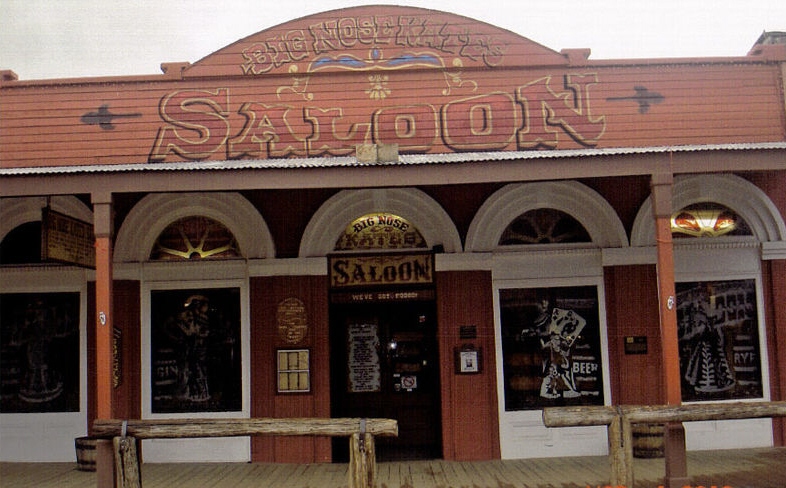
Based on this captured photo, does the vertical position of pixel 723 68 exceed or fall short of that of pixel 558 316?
it exceeds it

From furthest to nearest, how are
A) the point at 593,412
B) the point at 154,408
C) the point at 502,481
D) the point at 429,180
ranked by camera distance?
1. the point at 154,408
2. the point at 502,481
3. the point at 429,180
4. the point at 593,412

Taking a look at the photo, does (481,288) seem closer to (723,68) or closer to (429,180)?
(429,180)

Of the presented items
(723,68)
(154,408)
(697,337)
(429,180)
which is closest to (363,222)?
(429,180)

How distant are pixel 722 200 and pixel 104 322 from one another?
312 inches

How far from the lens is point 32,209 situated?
9.94 m

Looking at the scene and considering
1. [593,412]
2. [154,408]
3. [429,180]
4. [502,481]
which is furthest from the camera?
[154,408]

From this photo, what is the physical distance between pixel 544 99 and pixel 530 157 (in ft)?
9.10

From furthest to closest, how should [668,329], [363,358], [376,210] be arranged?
[363,358] < [376,210] < [668,329]

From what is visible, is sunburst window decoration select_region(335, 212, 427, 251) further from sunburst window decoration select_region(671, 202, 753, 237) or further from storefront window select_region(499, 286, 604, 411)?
sunburst window decoration select_region(671, 202, 753, 237)

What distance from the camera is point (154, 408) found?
9844 millimetres

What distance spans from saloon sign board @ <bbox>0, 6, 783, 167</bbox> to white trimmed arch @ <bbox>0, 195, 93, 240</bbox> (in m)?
0.54

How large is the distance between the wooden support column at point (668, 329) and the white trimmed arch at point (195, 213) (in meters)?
4.96

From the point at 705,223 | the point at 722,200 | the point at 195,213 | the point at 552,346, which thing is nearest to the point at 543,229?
the point at 552,346

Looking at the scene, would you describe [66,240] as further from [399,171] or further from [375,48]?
[375,48]
